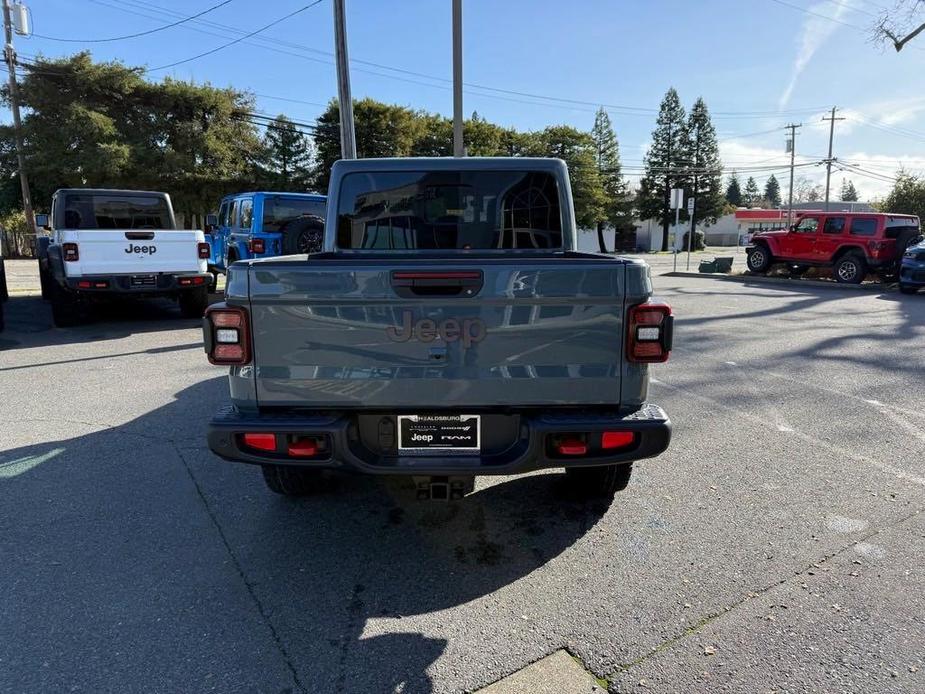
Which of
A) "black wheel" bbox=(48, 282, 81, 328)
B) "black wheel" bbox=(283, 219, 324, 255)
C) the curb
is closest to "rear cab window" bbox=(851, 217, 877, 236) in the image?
the curb

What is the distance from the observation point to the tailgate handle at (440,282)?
260 cm

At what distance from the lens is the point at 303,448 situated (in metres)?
2.73

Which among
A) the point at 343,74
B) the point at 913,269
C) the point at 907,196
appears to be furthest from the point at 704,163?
the point at 343,74

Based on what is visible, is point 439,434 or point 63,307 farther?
point 63,307

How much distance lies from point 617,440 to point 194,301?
31.6 feet

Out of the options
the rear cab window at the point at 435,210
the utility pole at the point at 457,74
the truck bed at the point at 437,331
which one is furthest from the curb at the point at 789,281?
the truck bed at the point at 437,331

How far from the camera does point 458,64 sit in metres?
12.9

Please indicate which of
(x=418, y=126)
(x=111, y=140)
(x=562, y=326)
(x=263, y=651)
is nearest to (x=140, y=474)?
(x=263, y=651)

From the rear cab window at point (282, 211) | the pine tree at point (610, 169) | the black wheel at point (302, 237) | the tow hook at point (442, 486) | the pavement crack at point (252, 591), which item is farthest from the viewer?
the pine tree at point (610, 169)

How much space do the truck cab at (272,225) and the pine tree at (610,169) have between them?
52426mm

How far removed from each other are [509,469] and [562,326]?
2.29 feet

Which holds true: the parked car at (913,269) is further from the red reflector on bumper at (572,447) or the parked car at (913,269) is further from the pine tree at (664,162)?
the pine tree at (664,162)

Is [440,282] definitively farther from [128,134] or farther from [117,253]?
[128,134]

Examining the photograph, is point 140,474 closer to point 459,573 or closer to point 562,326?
point 459,573
